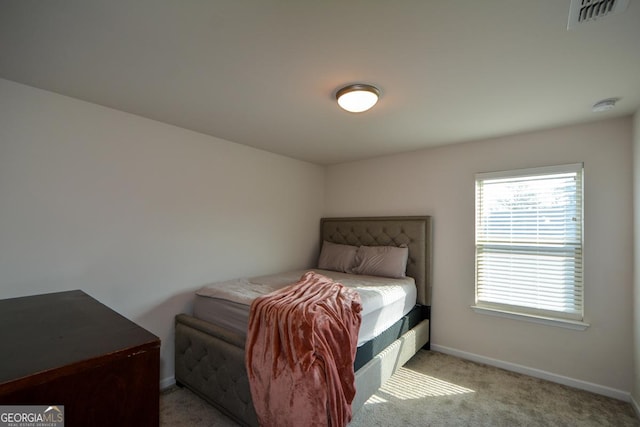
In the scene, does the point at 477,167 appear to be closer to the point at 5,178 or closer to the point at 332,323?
the point at 332,323

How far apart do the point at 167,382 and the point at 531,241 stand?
144 inches

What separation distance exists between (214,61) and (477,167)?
110 inches

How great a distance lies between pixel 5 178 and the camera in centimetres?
184

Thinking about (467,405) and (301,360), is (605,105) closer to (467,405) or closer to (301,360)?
Result: (467,405)

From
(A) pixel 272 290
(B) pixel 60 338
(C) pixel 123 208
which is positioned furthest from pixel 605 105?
(C) pixel 123 208

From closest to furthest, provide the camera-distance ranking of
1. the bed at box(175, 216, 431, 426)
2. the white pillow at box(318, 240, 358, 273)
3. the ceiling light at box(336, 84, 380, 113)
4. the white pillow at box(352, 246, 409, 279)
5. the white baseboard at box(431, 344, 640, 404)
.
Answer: the ceiling light at box(336, 84, 380, 113)
the bed at box(175, 216, 431, 426)
the white baseboard at box(431, 344, 640, 404)
the white pillow at box(352, 246, 409, 279)
the white pillow at box(318, 240, 358, 273)

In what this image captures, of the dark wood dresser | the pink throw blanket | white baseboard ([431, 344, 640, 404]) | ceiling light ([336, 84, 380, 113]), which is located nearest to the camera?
the dark wood dresser

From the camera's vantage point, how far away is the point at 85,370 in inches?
34.2

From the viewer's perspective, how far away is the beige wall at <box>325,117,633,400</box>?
242 centimetres

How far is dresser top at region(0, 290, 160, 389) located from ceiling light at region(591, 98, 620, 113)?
3.17 m

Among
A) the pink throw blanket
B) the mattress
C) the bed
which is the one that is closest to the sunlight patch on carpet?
the bed

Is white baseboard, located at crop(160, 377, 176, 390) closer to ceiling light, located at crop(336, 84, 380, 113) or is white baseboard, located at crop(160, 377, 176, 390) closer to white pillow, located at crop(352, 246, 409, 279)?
white pillow, located at crop(352, 246, 409, 279)

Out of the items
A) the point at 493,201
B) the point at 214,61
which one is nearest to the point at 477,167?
the point at 493,201

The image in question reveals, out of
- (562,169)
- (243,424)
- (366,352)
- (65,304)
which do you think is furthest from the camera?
(562,169)
